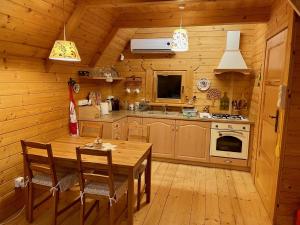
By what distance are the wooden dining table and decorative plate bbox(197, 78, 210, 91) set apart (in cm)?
220

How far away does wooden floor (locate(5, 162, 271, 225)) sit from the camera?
254 centimetres

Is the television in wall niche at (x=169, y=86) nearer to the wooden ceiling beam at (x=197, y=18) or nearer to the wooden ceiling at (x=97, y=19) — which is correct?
the wooden ceiling at (x=97, y=19)

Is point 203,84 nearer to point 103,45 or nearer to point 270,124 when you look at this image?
point 270,124

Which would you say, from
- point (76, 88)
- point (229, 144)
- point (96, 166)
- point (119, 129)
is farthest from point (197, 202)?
point (76, 88)

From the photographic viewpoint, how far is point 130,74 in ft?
16.0

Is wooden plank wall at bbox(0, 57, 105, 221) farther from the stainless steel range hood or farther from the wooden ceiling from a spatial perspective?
the stainless steel range hood

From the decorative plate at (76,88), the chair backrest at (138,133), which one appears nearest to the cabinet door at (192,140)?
the chair backrest at (138,133)

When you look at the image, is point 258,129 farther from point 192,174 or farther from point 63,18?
point 63,18

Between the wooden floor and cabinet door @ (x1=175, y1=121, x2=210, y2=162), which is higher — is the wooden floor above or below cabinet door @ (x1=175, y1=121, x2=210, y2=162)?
below

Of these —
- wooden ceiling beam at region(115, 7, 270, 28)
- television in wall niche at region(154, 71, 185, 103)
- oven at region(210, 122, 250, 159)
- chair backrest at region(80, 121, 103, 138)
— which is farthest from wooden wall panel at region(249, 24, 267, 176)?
chair backrest at region(80, 121, 103, 138)

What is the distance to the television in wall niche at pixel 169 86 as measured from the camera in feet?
15.2

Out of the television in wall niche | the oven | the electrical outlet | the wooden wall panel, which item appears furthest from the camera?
the television in wall niche

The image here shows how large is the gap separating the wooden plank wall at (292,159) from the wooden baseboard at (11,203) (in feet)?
9.54

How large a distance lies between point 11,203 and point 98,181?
123 centimetres
